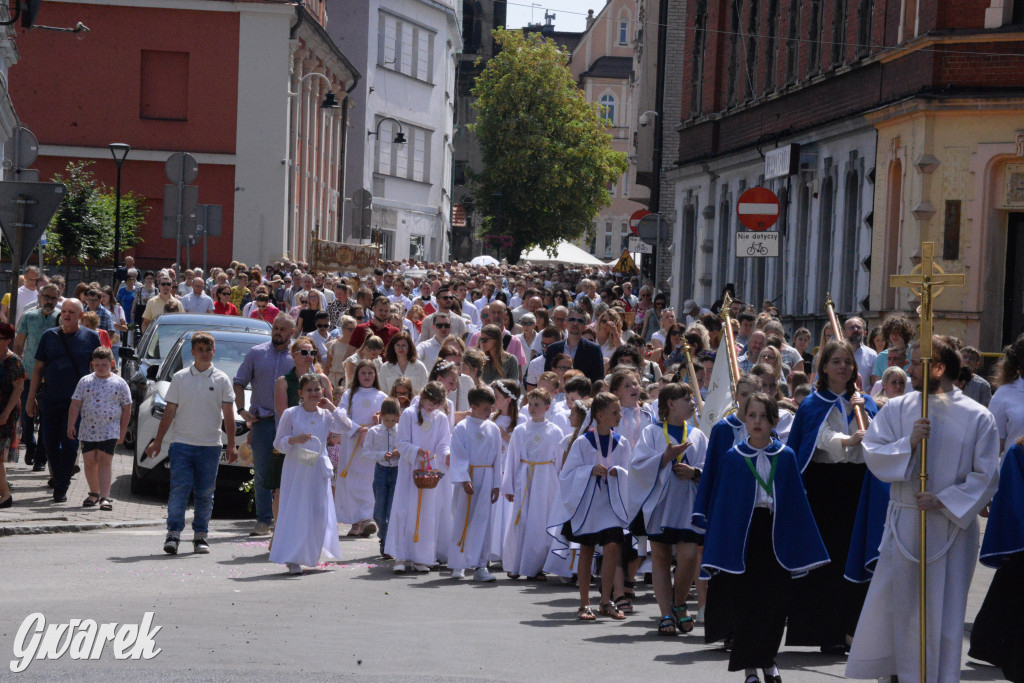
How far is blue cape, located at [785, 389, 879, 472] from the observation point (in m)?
9.94

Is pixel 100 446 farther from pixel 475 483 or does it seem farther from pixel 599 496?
pixel 599 496

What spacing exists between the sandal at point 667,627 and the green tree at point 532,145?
2772 inches

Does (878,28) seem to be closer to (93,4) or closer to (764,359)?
(764,359)

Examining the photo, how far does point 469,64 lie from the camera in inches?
4675

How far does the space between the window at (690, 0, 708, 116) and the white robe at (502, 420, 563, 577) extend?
99.2 ft

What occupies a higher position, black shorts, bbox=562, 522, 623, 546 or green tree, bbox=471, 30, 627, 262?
green tree, bbox=471, 30, 627, 262

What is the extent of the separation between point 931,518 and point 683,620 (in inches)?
101

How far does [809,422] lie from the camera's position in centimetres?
996

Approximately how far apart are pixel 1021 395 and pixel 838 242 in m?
19.7

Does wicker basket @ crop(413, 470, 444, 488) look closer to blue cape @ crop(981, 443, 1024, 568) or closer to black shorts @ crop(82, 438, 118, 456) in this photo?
black shorts @ crop(82, 438, 118, 456)

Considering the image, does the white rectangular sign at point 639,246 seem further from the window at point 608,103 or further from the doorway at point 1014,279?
the window at point 608,103

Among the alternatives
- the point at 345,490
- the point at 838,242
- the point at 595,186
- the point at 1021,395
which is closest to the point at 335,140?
the point at 595,186

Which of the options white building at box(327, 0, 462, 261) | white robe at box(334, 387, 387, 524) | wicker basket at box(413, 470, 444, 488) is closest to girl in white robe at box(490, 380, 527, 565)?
wicker basket at box(413, 470, 444, 488)

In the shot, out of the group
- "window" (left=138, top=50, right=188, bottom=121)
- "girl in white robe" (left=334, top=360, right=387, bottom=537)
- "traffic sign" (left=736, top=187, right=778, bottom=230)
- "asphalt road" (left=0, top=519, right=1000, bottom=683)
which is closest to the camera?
"asphalt road" (left=0, top=519, right=1000, bottom=683)
